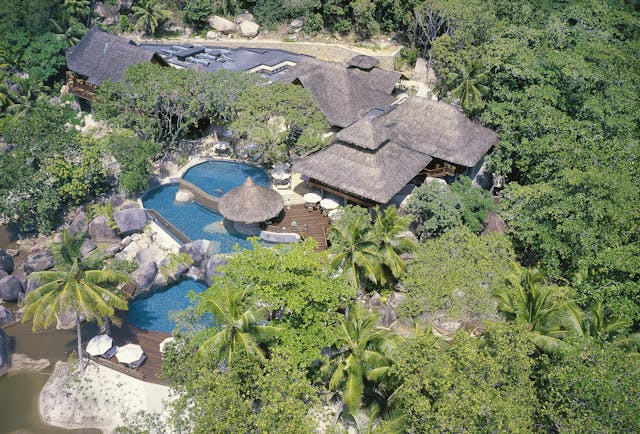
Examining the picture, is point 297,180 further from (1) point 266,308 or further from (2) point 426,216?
(1) point 266,308

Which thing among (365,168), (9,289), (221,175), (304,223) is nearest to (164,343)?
(304,223)

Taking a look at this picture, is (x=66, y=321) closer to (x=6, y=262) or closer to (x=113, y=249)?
(x=113, y=249)

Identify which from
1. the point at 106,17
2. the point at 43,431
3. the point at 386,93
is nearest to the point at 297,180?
the point at 386,93

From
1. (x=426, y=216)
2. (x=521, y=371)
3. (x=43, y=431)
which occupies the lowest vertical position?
(x=43, y=431)

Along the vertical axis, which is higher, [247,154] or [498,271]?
[498,271]

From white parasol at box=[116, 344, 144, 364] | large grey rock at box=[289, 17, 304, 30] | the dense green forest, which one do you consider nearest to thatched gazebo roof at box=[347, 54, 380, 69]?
the dense green forest

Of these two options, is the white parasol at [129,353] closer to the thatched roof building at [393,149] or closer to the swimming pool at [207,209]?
the swimming pool at [207,209]

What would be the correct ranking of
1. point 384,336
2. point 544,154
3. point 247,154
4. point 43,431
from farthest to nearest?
point 247,154
point 544,154
point 43,431
point 384,336

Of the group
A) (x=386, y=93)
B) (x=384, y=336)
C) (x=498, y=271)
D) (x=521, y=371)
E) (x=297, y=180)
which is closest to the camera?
(x=521, y=371)
